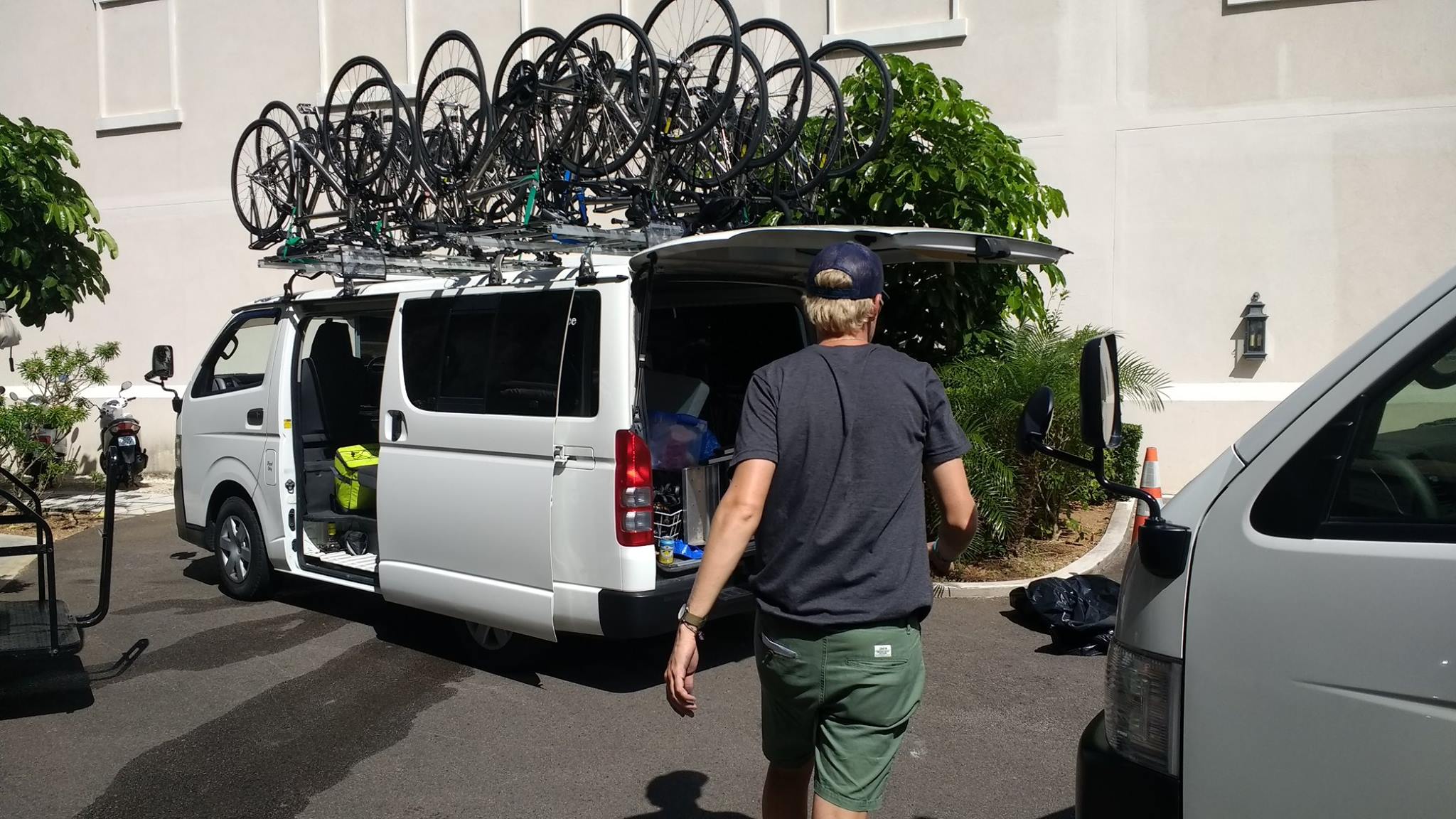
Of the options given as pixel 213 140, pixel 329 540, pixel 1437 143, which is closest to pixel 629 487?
pixel 329 540

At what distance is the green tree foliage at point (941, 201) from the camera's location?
8.09 meters

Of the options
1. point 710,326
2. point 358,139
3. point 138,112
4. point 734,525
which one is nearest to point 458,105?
point 358,139

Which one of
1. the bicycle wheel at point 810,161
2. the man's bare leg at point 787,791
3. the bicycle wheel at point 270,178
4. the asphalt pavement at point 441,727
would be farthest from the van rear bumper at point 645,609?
the bicycle wheel at point 270,178

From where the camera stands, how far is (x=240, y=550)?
7789mm

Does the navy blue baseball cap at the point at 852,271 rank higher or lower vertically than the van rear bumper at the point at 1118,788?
higher

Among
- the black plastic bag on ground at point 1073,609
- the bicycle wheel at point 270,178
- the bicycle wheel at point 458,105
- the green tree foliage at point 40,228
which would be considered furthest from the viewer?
the green tree foliage at point 40,228

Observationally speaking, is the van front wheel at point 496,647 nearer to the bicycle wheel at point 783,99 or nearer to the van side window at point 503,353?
the van side window at point 503,353

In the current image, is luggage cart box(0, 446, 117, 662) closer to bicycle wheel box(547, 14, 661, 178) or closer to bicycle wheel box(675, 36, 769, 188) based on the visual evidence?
bicycle wheel box(547, 14, 661, 178)

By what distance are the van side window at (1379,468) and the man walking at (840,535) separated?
32.3 inches

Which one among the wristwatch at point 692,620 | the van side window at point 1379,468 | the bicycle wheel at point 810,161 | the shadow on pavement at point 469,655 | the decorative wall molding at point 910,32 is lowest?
the shadow on pavement at point 469,655

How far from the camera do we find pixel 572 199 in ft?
21.1

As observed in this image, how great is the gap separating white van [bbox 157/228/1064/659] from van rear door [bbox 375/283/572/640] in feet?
0.04

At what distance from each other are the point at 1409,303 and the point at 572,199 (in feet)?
15.7

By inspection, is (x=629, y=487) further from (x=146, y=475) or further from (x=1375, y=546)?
(x=146, y=475)
